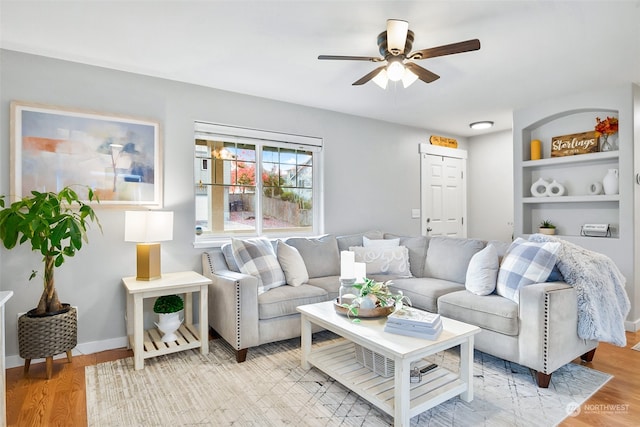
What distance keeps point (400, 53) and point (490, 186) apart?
13.5 feet

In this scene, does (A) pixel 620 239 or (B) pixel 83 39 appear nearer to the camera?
(B) pixel 83 39

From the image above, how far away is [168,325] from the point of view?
9.45ft

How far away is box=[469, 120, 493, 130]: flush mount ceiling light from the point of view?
4886 mm

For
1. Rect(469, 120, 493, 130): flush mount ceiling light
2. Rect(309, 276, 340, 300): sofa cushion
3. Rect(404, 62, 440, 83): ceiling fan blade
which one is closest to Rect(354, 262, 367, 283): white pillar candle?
Rect(309, 276, 340, 300): sofa cushion

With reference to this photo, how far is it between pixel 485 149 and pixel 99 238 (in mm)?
5462

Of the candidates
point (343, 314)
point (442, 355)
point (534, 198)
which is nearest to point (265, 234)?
point (343, 314)

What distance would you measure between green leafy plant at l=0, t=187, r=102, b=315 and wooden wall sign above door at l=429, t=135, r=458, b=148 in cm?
458

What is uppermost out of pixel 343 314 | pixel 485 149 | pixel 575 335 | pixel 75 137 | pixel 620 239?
pixel 485 149

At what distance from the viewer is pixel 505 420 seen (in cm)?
194

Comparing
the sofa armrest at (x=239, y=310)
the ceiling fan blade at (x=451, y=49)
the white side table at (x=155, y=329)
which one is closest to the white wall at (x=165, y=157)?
the white side table at (x=155, y=329)

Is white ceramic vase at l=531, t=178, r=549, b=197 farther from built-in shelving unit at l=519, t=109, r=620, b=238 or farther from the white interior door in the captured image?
the white interior door

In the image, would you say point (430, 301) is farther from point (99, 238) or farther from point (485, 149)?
point (485, 149)

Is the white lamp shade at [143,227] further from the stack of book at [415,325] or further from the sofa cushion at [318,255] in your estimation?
the stack of book at [415,325]

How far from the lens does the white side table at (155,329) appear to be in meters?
2.62
